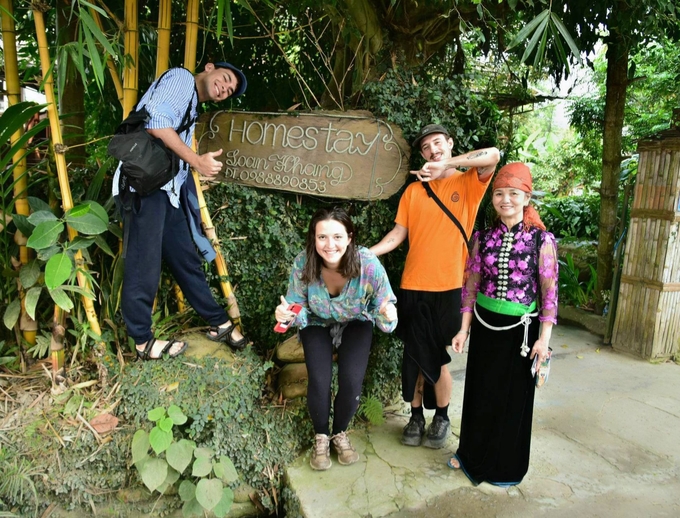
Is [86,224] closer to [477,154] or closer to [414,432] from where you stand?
[477,154]

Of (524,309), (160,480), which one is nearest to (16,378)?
(160,480)

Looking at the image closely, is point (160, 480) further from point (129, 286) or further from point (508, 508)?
point (508, 508)

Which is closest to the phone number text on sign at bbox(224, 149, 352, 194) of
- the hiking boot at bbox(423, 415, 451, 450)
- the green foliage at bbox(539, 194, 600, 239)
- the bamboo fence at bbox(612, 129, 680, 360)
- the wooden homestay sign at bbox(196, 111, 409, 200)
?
the wooden homestay sign at bbox(196, 111, 409, 200)

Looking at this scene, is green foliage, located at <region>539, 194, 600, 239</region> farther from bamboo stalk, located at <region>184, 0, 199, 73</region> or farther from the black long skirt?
bamboo stalk, located at <region>184, 0, 199, 73</region>

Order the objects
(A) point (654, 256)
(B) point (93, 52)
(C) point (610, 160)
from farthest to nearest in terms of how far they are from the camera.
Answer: (C) point (610, 160) → (A) point (654, 256) → (B) point (93, 52)

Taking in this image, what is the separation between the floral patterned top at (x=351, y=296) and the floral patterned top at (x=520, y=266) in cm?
49

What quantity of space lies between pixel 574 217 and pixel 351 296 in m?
6.76

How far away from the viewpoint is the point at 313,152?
2.93 meters

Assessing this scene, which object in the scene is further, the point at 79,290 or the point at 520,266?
the point at 79,290

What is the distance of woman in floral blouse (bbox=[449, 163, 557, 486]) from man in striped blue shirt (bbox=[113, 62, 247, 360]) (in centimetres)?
139

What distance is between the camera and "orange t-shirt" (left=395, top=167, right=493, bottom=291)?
8.31 ft

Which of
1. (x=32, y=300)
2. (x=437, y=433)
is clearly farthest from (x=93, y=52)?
(x=437, y=433)

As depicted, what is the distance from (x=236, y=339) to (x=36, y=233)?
1.16m

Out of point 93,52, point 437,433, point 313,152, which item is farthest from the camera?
point 313,152
